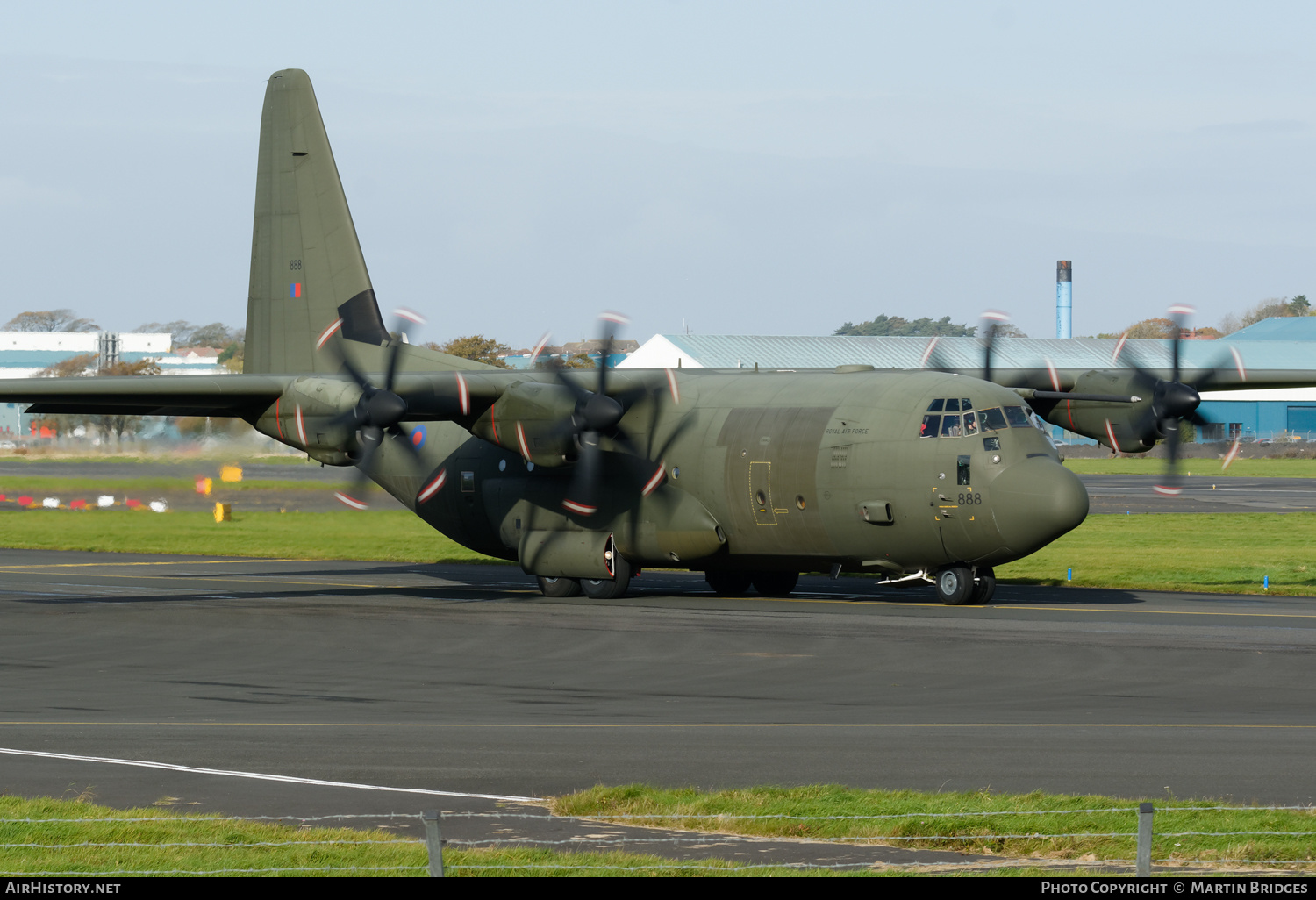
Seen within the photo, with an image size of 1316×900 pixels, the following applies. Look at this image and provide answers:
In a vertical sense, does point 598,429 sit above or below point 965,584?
above

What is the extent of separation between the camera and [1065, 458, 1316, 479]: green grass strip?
90.5 m

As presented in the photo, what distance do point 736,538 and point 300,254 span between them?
13701mm

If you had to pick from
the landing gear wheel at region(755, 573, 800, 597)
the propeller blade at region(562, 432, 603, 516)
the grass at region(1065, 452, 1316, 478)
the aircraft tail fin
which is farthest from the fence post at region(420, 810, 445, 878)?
the grass at region(1065, 452, 1316, 478)

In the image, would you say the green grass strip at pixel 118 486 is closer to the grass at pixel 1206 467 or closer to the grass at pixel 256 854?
the grass at pixel 256 854

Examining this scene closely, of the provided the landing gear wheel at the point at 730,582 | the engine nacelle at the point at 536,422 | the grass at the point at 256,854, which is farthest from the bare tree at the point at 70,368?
the grass at the point at 256,854

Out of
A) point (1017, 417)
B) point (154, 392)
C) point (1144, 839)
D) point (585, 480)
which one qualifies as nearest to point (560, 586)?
point (585, 480)

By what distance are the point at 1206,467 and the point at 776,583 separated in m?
72.7

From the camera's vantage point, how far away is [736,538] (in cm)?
3178

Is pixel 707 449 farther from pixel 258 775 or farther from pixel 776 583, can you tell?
pixel 258 775

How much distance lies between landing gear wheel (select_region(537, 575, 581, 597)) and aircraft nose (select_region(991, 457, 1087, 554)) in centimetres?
981

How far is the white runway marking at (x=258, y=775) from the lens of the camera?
13711mm

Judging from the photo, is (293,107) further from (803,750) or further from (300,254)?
(803,750)

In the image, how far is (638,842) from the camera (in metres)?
11.8
